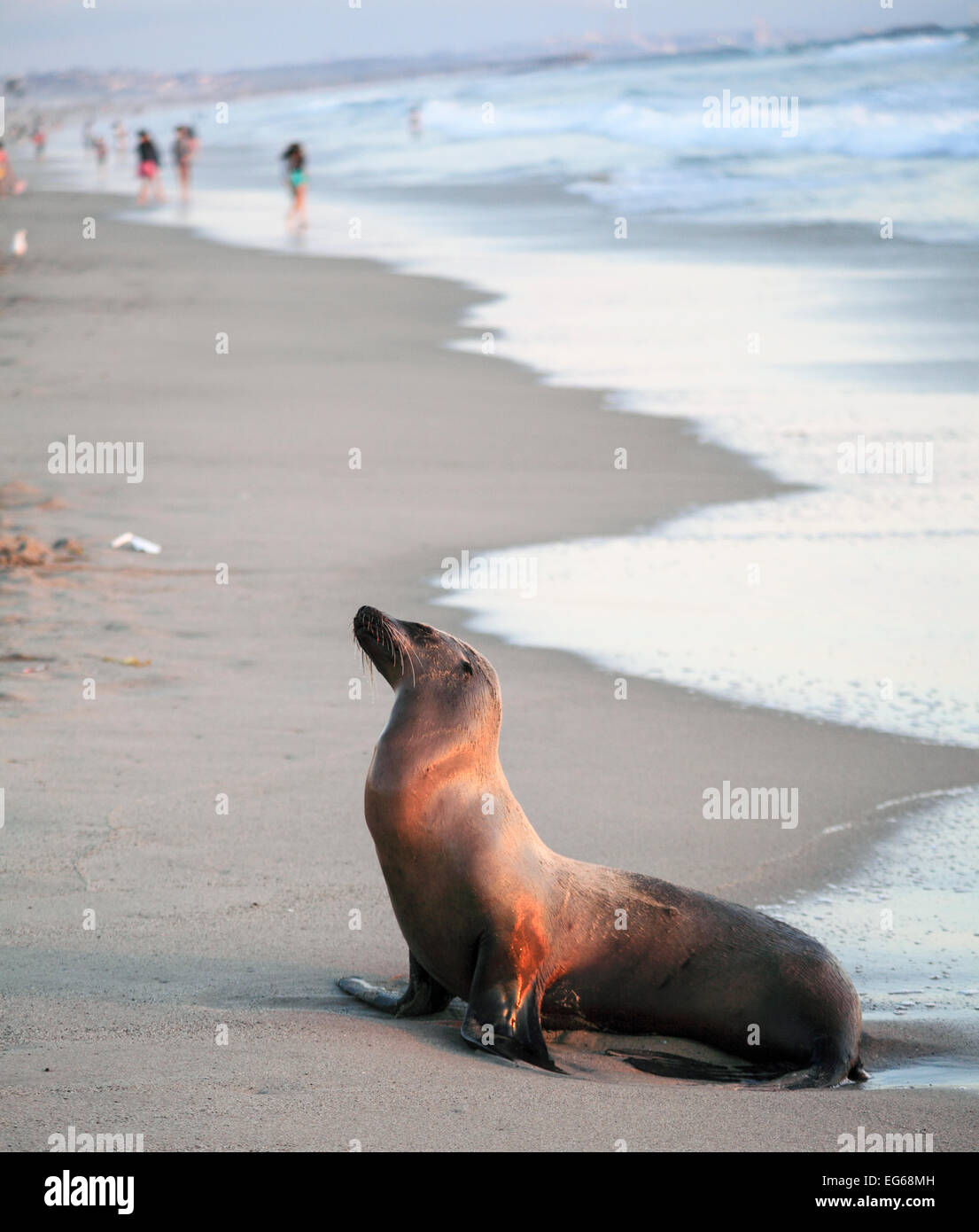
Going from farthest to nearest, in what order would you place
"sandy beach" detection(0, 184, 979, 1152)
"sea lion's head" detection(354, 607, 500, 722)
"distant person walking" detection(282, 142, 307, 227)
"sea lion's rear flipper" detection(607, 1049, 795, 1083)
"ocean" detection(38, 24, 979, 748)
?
"distant person walking" detection(282, 142, 307, 227)
"ocean" detection(38, 24, 979, 748)
"sea lion's head" detection(354, 607, 500, 722)
"sea lion's rear flipper" detection(607, 1049, 795, 1083)
"sandy beach" detection(0, 184, 979, 1152)

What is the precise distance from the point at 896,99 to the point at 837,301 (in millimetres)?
38048

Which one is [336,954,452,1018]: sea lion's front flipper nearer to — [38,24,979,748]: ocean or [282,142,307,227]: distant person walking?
[38,24,979,748]: ocean

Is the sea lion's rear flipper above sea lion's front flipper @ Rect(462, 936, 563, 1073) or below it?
below

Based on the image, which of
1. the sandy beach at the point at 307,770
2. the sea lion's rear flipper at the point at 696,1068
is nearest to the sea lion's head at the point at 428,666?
the sandy beach at the point at 307,770

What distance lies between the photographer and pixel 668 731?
7.57 m

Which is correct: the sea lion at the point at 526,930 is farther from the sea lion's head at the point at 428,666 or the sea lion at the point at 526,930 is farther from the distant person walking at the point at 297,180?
the distant person walking at the point at 297,180

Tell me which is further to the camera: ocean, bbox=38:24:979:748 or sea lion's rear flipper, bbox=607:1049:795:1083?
ocean, bbox=38:24:979:748

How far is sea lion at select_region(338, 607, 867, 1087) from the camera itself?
181 inches

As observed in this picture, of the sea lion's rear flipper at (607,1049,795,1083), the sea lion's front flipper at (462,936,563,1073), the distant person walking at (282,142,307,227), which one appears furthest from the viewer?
the distant person walking at (282,142,307,227)

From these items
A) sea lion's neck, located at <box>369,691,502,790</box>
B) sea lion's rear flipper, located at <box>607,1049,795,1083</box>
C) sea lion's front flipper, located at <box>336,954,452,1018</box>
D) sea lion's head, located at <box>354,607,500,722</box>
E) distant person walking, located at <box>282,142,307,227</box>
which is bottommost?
sea lion's rear flipper, located at <box>607,1049,795,1083</box>

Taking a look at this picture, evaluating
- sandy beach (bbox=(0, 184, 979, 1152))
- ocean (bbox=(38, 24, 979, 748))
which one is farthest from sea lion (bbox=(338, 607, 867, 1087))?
ocean (bbox=(38, 24, 979, 748))

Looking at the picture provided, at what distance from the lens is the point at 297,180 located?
31.0m

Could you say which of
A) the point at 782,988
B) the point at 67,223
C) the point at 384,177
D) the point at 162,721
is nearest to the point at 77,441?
the point at 162,721

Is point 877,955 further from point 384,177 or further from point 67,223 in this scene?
point 384,177
